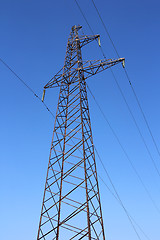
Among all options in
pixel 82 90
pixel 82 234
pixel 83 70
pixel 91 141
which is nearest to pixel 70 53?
pixel 83 70

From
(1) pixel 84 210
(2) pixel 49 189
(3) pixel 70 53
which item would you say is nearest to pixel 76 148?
(2) pixel 49 189

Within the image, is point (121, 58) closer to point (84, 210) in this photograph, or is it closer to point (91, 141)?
point (91, 141)

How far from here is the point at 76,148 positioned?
13.5 meters

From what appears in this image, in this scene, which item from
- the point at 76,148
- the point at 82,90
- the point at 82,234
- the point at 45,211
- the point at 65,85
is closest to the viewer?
the point at 82,234

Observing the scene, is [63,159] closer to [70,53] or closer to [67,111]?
[67,111]

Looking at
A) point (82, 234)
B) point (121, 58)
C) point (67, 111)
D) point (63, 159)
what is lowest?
point (82, 234)

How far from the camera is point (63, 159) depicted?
1348 centimetres

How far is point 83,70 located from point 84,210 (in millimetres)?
10337

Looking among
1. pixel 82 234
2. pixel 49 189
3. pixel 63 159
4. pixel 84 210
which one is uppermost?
pixel 63 159

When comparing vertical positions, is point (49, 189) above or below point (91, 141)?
below

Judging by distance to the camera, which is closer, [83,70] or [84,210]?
[84,210]

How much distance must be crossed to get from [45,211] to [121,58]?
11.8m

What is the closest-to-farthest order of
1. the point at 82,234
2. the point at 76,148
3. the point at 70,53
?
the point at 82,234
the point at 76,148
the point at 70,53

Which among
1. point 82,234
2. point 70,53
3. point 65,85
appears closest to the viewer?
point 82,234
